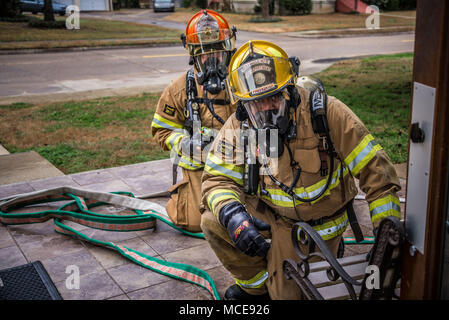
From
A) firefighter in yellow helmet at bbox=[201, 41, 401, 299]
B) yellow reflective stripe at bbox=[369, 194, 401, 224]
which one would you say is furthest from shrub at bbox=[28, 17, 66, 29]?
yellow reflective stripe at bbox=[369, 194, 401, 224]

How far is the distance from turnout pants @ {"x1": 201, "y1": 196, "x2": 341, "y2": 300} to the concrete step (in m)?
3.44

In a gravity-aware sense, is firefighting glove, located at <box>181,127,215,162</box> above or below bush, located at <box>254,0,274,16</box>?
below

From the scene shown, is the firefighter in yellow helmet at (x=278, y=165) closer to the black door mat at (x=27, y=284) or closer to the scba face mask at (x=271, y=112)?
the scba face mask at (x=271, y=112)

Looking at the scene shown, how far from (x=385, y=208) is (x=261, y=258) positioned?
0.85 meters

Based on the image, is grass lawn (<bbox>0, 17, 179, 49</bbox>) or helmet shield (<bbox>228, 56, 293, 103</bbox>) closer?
helmet shield (<bbox>228, 56, 293, 103</bbox>)

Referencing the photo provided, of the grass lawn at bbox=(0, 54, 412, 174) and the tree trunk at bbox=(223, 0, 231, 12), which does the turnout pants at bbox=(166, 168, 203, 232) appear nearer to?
the grass lawn at bbox=(0, 54, 412, 174)

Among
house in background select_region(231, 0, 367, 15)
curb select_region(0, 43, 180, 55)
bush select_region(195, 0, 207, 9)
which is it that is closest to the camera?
curb select_region(0, 43, 180, 55)

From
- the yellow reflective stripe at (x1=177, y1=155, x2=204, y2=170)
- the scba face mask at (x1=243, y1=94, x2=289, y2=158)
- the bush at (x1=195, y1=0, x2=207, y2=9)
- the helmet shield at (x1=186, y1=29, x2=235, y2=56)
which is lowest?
the yellow reflective stripe at (x1=177, y1=155, x2=204, y2=170)

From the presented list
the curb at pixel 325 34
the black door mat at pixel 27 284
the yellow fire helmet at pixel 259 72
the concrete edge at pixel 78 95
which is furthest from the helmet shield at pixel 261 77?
the curb at pixel 325 34

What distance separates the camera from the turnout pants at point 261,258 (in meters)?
2.92

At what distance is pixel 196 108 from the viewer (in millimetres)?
4293

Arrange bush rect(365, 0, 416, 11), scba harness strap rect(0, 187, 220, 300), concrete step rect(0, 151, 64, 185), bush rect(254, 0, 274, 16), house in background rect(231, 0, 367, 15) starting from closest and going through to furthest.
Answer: scba harness strap rect(0, 187, 220, 300) < concrete step rect(0, 151, 64, 185) < bush rect(254, 0, 274, 16) < house in background rect(231, 0, 367, 15) < bush rect(365, 0, 416, 11)

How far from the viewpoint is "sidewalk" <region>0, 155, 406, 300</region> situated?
3406mm
